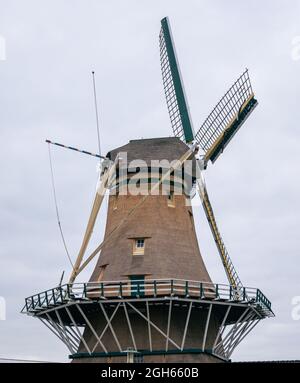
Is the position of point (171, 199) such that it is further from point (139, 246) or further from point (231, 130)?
point (231, 130)

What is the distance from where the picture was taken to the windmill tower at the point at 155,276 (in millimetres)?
29781

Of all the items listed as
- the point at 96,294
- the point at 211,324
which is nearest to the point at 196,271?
the point at 211,324

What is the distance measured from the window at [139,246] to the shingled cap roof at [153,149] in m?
3.68

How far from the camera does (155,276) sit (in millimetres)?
30984

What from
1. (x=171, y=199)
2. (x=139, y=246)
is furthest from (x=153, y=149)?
(x=139, y=246)

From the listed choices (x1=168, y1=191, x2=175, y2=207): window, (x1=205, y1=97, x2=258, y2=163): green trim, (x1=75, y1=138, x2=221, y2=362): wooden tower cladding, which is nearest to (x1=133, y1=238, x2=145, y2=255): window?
(x1=75, y1=138, x2=221, y2=362): wooden tower cladding

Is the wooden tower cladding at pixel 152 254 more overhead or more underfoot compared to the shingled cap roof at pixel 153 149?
more underfoot

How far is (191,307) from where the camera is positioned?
29.8 meters

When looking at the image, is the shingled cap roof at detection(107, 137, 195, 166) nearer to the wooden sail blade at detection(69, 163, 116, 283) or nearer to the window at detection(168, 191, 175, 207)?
the wooden sail blade at detection(69, 163, 116, 283)

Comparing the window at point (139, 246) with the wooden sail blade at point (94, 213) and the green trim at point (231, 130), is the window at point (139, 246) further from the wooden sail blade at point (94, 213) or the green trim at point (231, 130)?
the green trim at point (231, 130)

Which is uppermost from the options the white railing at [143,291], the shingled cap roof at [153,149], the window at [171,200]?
the shingled cap roof at [153,149]

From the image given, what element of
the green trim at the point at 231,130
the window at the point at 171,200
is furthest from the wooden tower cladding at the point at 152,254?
the green trim at the point at 231,130

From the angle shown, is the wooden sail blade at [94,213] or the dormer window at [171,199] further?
the dormer window at [171,199]
